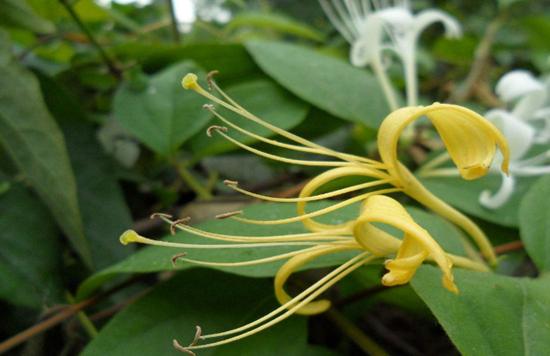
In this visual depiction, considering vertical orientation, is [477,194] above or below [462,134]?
below

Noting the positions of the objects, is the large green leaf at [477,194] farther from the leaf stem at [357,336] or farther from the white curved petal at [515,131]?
the leaf stem at [357,336]

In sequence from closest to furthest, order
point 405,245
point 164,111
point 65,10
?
point 405,245 < point 164,111 < point 65,10

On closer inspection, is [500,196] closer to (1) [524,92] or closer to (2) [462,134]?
(1) [524,92]

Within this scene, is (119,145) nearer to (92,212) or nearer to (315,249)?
(92,212)

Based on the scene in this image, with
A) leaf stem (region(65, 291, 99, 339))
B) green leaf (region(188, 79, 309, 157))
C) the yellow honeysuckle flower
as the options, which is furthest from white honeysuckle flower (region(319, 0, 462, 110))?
leaf stem (region(65, 291, 99, 339))

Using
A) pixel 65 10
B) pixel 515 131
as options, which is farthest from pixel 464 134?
pixel 65 10

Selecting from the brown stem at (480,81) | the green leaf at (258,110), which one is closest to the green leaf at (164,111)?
the green leaf at (258,110)

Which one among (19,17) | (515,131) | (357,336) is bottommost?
(357,336)
